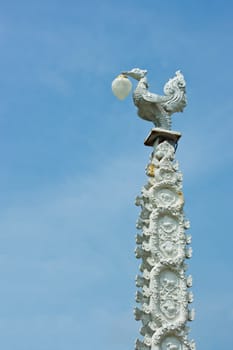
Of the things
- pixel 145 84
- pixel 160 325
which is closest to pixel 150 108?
pixel 145 84

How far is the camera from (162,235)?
9.76 metres

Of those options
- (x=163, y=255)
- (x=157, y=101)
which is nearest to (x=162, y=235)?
(x=163, y=255)

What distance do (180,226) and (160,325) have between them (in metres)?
1.65

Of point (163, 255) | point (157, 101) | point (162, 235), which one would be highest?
point (157, 101)

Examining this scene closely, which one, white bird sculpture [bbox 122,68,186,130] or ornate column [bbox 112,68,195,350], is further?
white bird sculpture [bbox 122,68,186,130]

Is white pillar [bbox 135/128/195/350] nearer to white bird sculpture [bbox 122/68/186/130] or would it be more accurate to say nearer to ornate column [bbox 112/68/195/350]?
ornate column [bbox 112/68/195/350]

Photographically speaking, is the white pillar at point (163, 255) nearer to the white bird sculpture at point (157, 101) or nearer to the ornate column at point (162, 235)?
the ornate column at point (162, 235)

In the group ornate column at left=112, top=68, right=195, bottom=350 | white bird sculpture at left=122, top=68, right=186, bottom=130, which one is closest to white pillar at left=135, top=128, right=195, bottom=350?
ornate column at left=112, top=68, right=195, bottom=350

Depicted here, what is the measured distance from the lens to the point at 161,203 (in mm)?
10000

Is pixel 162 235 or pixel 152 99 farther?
pixel 152 99

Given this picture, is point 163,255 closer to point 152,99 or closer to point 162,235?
point 162,235

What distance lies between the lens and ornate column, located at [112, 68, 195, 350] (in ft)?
29.8

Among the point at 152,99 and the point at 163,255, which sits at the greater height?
the point at 152,99

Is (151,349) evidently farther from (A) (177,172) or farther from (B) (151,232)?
(A) (177,172)
